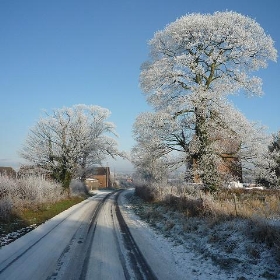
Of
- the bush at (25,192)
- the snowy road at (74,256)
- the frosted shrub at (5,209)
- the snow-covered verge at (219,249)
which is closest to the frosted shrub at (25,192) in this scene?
the bush at (25,192)

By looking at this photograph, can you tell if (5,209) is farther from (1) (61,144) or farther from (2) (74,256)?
(1) (61,144)

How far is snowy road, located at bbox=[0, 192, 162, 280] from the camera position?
730 cm

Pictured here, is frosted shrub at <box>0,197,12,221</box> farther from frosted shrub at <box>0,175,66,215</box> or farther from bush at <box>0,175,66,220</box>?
frosted shrub at <box>0,175,66,215</box>

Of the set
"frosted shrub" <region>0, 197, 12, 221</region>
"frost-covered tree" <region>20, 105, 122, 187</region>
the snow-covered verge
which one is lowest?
the snow-covered verge

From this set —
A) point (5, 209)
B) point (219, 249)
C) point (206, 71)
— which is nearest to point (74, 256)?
point (219, 249)

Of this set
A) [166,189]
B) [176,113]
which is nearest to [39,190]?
[166,189]

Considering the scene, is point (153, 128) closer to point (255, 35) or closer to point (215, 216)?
point (215, 216)

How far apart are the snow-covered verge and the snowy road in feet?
3.90

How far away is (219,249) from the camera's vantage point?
9312 mm

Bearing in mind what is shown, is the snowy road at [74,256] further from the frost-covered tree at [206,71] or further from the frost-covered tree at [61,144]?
the frost-covered tree at [61,144]

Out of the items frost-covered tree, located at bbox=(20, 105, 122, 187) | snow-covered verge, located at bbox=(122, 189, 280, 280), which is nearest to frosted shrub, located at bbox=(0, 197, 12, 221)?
snow-covered verge, located at bbox=(122, 189, 280, 280)

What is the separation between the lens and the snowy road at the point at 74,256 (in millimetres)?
7301

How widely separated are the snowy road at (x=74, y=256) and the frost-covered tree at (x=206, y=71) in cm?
673

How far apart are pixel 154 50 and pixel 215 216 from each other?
1086cm
